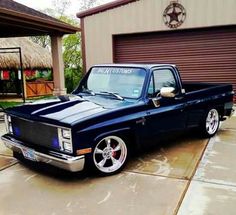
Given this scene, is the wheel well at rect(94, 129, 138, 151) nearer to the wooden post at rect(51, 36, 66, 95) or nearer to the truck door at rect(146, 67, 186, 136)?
the truck door at rect(146, 67, 186, 136)

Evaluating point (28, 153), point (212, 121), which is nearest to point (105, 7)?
point (212, 121)

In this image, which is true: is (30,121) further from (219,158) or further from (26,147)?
(219,158)

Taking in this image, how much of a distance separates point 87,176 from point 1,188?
1.27 meters

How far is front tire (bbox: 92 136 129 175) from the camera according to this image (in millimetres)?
4781

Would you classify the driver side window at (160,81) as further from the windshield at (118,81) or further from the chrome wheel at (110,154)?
the chrome wheel at (110,154)

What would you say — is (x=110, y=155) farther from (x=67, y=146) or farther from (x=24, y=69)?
(x=24, y=69)

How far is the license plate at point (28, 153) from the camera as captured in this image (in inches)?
186

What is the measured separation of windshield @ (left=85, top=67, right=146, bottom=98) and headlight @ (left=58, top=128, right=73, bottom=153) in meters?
1.53

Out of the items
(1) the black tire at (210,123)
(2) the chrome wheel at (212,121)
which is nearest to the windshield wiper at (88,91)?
(1) the black tire at (210,123)

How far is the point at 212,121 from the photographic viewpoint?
7.29 m

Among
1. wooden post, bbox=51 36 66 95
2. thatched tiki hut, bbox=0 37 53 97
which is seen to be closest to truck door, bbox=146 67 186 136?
wooden post, bbox=51 36 66 95

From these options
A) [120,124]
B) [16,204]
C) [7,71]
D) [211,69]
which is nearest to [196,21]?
[211,69]

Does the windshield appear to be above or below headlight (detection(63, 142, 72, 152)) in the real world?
above

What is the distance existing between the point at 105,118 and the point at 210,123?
3.47 meters
